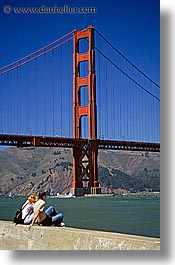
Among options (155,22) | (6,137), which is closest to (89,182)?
(6,137)

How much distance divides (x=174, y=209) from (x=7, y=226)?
4.37 feet

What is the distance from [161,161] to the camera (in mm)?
4867

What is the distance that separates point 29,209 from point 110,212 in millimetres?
977

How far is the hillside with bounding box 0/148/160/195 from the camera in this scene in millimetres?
5488

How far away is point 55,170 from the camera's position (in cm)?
588

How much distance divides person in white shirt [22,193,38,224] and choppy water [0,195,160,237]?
0.09 meters

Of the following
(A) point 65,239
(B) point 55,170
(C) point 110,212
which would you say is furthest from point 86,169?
(A) point 65,239

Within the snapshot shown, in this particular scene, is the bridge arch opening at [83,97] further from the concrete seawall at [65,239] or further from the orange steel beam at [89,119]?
the concrete seawall at [65,239]

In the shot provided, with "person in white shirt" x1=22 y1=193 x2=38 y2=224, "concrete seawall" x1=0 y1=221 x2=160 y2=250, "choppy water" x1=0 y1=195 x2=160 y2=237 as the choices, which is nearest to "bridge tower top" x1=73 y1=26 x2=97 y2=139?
"choppy water" x1=0 y1=195 x2=160 y2=237

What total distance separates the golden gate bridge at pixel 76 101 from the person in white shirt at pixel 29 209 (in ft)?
1.94

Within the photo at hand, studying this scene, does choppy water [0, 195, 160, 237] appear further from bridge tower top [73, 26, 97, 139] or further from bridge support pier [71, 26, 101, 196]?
bridge tower top [73, 26, 97, 139]

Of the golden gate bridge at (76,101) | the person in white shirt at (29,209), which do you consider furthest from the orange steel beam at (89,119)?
the person in white shirt at (29,209)

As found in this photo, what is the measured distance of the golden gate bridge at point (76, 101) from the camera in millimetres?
5590

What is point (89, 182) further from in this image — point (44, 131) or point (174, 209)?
point (174, 209)
